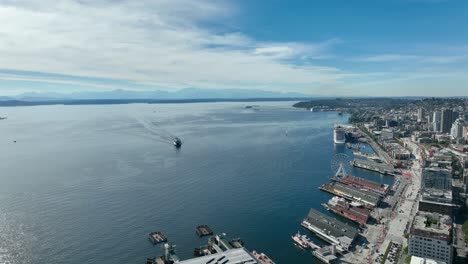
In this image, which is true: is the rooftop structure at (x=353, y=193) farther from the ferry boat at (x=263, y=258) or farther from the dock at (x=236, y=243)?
the dock at (x=236, y=243)

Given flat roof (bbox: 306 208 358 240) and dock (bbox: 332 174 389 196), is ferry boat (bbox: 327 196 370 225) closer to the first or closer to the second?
flat roof (bbox: 306 208 358 240)

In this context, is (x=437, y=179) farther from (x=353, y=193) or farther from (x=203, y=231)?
(x=203, y=231)

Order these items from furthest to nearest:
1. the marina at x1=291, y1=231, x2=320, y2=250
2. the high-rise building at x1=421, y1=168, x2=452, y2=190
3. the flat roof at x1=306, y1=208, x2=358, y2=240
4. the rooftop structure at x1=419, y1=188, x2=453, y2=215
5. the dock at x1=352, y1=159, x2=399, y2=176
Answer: the dock at x1=352, y1=159, x2=399, y2=176 → the high-rise building at x1=421, y1=168, x2=452, y2=190 → the rooftop structure at x1=419, y1=188, x2=453, y2=215 → the flat roof at x1=306, y1=208, x2=358, y2=240 → the marina at x1=291, y1=231, x2=320, y2=250

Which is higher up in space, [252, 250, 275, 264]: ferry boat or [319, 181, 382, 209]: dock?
[319, 181, 382, 209]: dock

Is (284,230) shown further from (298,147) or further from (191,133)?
(191,133)

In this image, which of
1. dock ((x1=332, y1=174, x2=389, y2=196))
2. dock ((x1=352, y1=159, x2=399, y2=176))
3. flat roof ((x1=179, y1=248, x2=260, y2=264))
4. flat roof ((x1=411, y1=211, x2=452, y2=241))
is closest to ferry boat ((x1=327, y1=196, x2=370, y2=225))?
flat roof ((x1=411, y1=211, x2=452, y2=241))

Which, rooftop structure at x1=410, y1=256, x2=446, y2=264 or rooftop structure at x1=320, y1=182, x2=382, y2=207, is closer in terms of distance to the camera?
rooftop structure at x1=410, y1=256, x2=446, y2=264

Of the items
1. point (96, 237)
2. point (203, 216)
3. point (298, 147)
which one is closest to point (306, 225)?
point (203, 216)

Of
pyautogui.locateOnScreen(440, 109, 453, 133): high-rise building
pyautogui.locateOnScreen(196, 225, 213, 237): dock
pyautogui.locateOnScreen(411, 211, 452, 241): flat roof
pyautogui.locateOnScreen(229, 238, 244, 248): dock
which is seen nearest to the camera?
pyautogui.locateOnScreen(229, 238, 244, 248): dock
